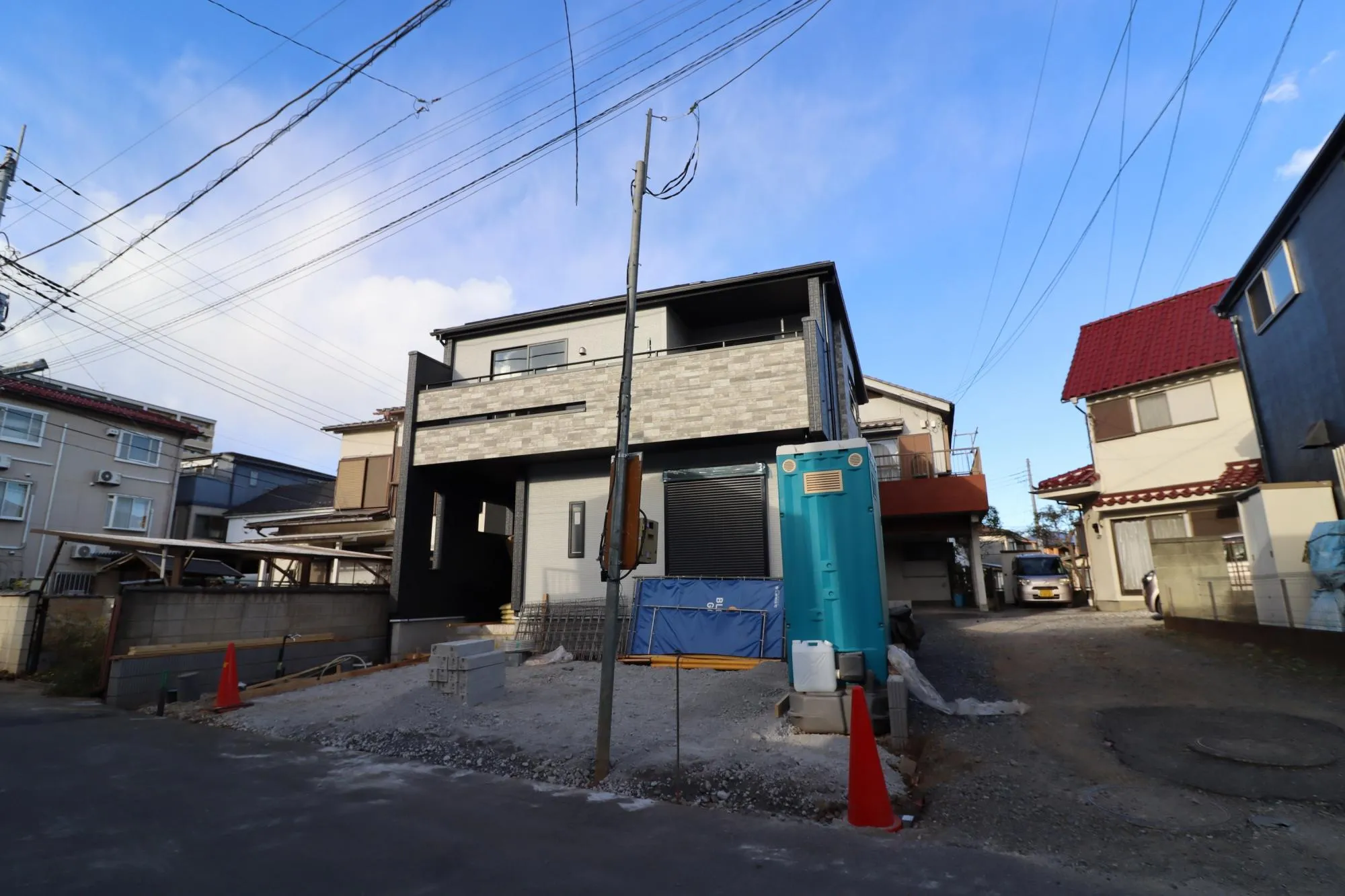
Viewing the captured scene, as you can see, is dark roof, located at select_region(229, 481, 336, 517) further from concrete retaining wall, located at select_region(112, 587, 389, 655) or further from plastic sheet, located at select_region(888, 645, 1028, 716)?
plastic sheet, located at select_region(888, 645, 1028, 716)

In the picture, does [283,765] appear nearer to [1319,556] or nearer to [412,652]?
[412,652]

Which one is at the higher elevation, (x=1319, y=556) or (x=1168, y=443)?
(x=1168, y=443)

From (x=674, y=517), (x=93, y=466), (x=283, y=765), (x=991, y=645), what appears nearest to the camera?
(x=283, y=765)

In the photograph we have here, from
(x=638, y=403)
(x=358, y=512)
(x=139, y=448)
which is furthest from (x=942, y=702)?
(x=139, y=448)

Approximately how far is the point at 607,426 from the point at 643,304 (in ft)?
10.5

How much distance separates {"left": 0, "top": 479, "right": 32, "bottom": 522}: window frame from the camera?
23.9 meters

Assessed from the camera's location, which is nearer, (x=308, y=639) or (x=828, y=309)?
(x=308, y=639)

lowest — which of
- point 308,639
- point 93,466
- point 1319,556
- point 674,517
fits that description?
point 308,639

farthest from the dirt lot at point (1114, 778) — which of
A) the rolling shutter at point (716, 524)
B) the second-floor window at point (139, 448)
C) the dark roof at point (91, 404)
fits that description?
the second-floor window at point (139, 448)

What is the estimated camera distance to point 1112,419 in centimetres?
1897

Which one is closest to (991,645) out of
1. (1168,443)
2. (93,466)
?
(1168,443)

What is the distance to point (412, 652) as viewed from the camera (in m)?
15.3

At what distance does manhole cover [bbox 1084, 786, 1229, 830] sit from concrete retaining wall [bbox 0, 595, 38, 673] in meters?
18.6

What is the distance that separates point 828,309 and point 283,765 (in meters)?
13.1
